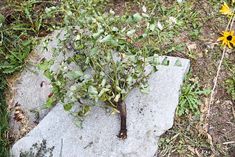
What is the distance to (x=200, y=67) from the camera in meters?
3.09

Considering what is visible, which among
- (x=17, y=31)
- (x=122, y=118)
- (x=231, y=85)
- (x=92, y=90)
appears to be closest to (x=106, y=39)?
(x=92, y=90)

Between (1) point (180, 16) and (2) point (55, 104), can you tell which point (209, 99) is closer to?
(1) point (180, 16)

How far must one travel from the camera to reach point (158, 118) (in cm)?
284

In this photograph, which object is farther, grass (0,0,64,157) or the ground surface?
grass (0,0,64,157)

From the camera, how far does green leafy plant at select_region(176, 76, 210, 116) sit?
293 cm

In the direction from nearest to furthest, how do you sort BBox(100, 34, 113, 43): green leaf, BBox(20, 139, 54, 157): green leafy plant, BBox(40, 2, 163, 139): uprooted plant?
BBox(100, 34, 113, 43): green leaf, BBox(40, 2, 163, 139): uprooted plant, BBox(20, 139, 54, 157): green leafy plant

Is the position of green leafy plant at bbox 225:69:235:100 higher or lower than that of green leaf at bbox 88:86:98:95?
lower

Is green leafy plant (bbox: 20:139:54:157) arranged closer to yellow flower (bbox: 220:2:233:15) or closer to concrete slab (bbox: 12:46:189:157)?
concrete slab (bbox: 12:46:189:157)

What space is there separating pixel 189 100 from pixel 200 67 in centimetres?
28

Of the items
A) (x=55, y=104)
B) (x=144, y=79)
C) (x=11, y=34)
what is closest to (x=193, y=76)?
(x=144, y=79)

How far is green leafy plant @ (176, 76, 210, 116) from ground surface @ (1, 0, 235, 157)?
27 mm

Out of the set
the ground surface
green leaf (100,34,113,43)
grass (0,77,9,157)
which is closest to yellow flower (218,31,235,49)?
the ground surface

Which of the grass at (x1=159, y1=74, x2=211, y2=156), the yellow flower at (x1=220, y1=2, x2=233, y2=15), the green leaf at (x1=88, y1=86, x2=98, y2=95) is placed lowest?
the grass at (x1=159, y1=74, x2=211, y2=156)

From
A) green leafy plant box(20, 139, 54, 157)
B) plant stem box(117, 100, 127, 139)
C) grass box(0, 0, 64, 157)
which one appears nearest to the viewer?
plant stem box(117, 100, 127, 139)
